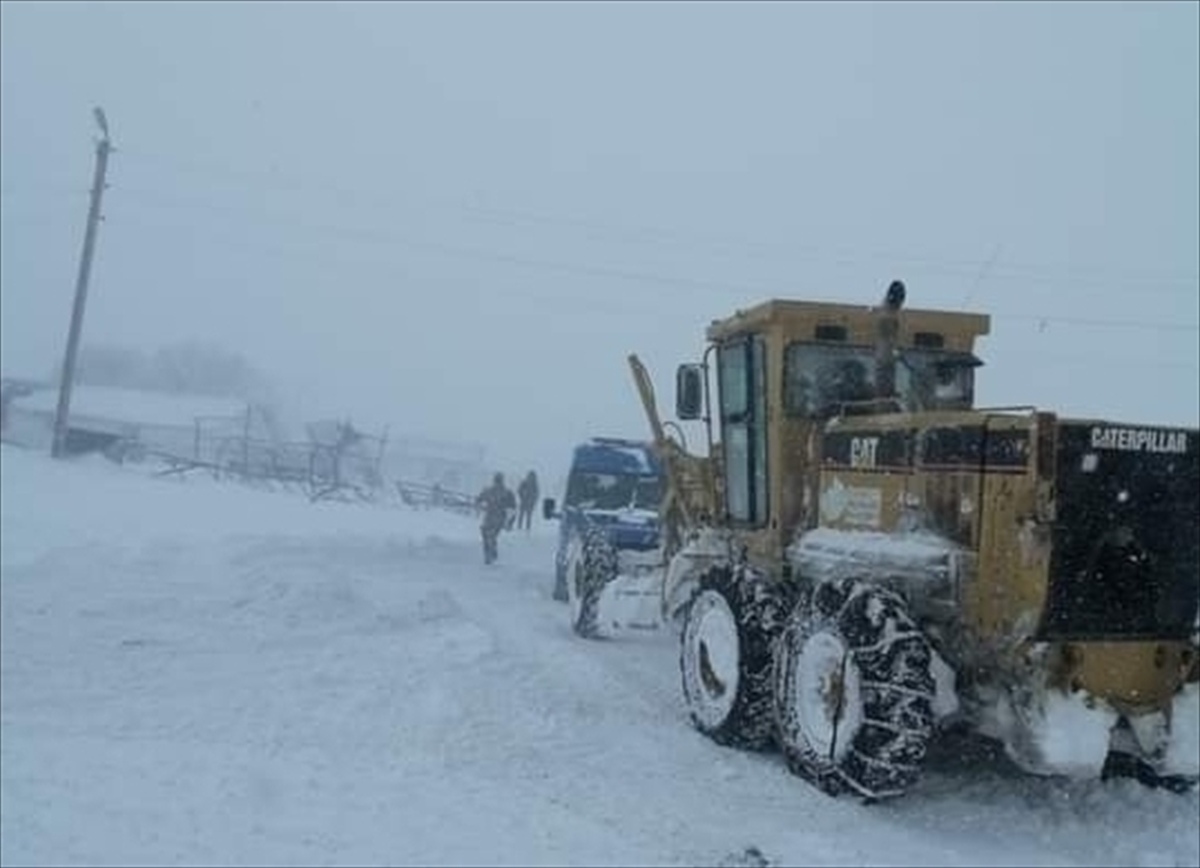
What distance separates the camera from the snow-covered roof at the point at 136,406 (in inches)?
2527

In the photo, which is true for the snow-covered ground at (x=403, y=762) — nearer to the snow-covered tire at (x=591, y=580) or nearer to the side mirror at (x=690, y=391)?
the snow-covered tire at (x=591, y=580)

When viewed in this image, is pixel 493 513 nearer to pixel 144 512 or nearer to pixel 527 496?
pixel 144 512

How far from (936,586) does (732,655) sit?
195cm

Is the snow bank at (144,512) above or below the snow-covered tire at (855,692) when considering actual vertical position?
above

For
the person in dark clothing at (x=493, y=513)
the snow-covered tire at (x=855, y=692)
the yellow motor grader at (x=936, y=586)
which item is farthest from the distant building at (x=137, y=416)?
the snow-covered tire at (x=855, y=692)

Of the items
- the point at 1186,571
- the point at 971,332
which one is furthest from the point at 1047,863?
the point at 971,332

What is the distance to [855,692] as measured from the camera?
6.97 meters

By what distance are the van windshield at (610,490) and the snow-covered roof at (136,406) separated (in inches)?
1880

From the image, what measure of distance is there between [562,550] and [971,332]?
9.57 m

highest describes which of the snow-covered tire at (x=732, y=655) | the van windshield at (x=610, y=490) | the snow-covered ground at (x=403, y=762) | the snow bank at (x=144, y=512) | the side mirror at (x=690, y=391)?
the side mirror at (x=690, y=391)

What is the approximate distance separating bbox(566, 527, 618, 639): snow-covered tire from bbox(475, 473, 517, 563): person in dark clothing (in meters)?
8.52

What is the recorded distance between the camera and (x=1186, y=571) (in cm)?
686

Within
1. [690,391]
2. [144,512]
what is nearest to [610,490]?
[690,391]

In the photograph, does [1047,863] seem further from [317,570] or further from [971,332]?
[317,570]
